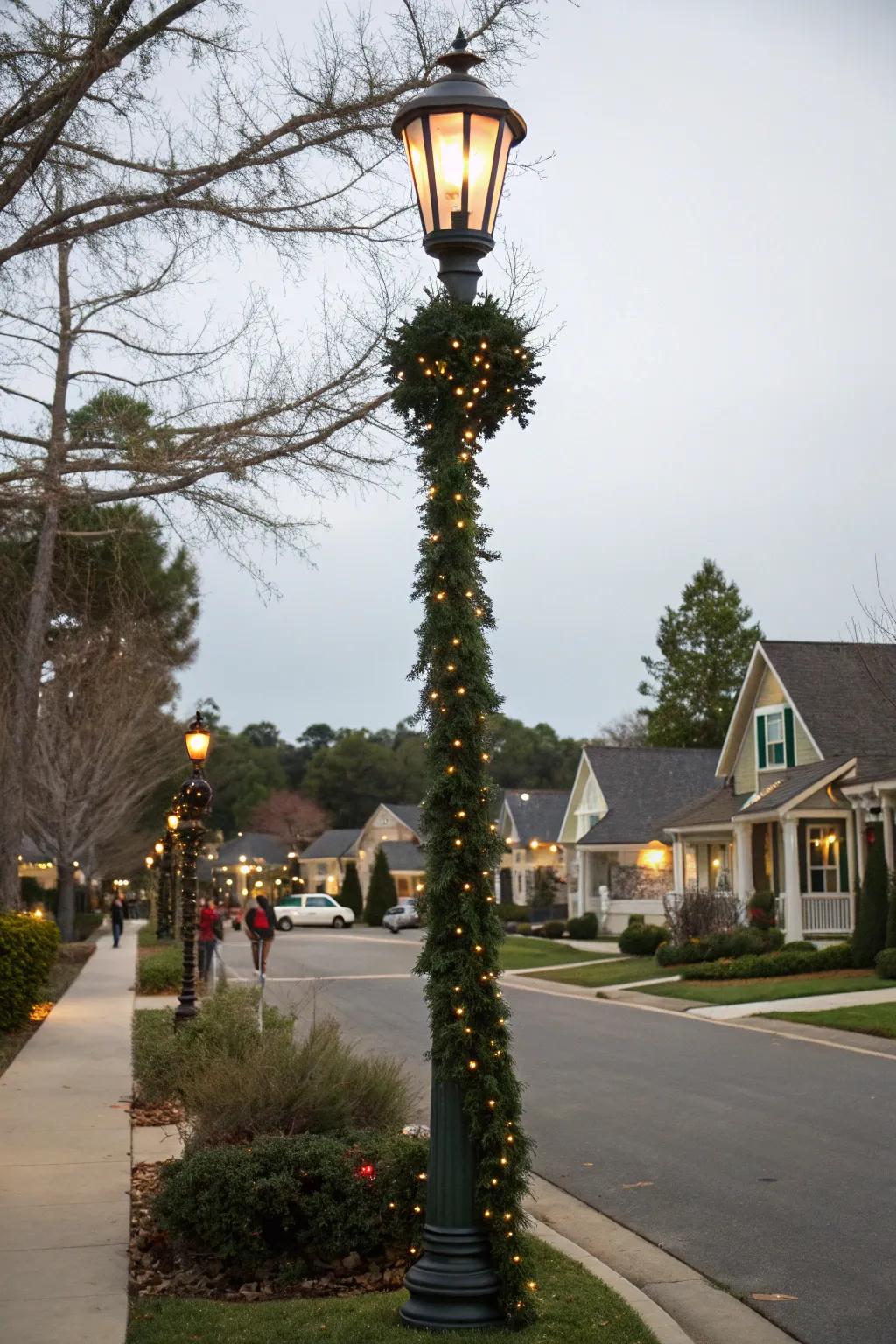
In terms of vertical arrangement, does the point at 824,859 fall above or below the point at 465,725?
below

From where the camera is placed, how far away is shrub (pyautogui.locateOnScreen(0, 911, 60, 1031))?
1798cm

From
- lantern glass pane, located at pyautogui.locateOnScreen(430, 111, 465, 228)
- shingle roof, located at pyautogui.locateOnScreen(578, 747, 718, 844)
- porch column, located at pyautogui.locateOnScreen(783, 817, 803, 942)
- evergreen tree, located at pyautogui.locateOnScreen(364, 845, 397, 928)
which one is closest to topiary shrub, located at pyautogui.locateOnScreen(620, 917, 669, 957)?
porch column, located at pyautogui.locateOnScreen(783, 817, 803, 942)

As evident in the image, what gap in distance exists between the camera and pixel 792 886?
29703 mm

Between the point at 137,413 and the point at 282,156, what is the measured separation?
3.18m

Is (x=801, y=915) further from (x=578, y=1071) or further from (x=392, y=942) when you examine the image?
(x=392, y=942)

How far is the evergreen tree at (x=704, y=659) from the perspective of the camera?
57469 millimetres

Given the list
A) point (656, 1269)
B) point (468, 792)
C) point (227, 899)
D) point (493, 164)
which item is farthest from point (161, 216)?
point (227, 899)

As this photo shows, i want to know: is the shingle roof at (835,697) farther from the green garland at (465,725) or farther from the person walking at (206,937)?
the green garland at (465,725)

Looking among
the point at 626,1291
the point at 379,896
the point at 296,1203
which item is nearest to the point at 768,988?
the point at 626,1291

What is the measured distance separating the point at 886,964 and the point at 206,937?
1257cm

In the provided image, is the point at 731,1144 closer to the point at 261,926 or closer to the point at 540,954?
the point at 261,926

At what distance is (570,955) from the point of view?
121 ft

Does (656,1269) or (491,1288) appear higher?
(491,1288)

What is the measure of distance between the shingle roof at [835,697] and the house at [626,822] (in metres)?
11.9
